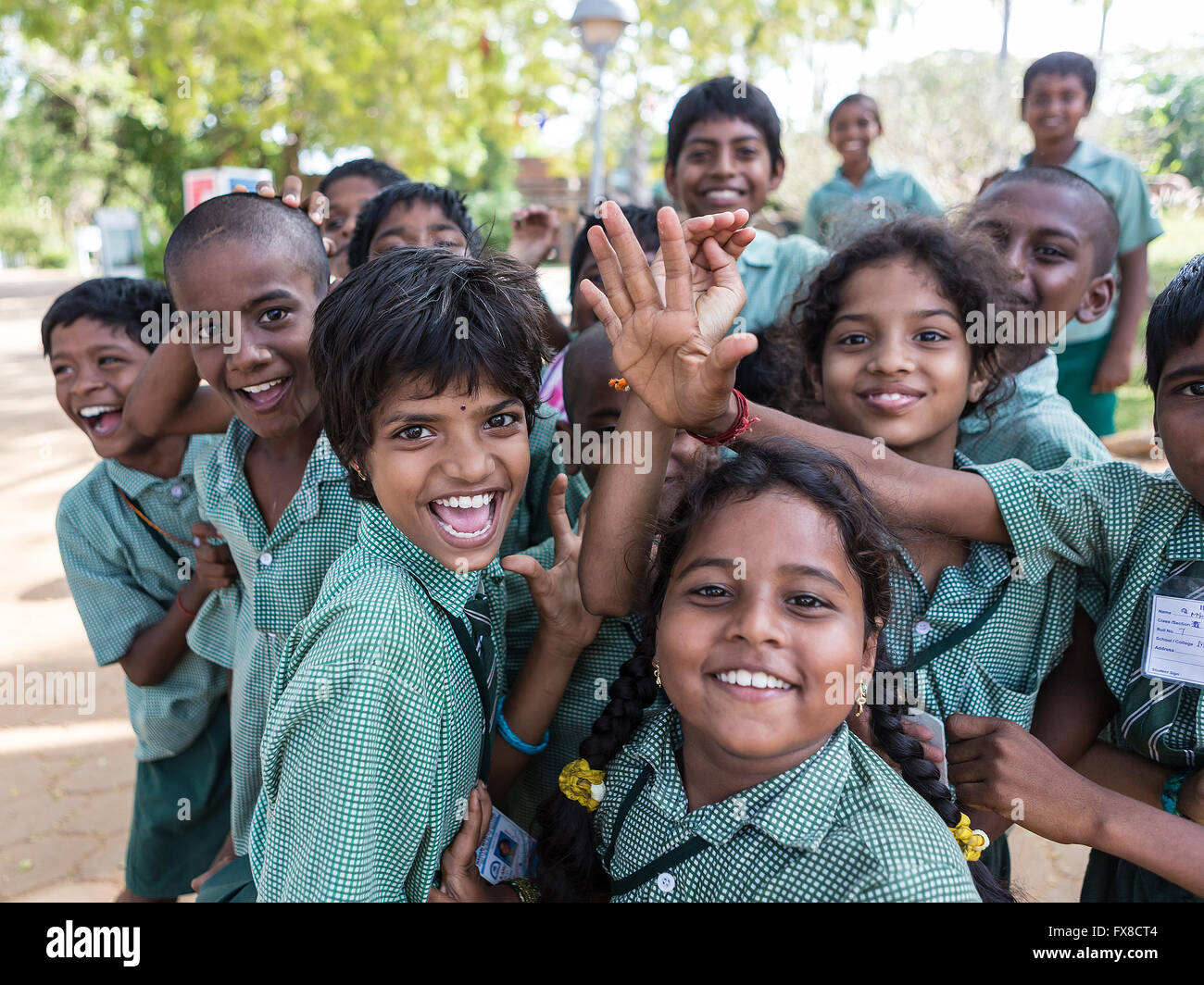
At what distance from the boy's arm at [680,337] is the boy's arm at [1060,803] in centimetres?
41

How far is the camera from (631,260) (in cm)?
154

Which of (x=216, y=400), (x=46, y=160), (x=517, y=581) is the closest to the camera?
(x=517, y=581)

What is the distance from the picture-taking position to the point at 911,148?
1120cm

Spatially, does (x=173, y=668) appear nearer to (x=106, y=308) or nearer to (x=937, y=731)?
(x=106, y=308)

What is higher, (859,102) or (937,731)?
(859,102)

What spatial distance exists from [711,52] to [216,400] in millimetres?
9756

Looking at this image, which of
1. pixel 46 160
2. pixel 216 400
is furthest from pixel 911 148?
pixel 46 160

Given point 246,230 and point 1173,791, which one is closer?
point 1173,791

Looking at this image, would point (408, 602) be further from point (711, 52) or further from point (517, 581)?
point (711, 52)

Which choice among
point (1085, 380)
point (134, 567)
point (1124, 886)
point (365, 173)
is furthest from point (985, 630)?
point (365, 173)

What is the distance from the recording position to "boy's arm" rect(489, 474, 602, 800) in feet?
5.79

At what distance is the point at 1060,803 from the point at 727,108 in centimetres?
252

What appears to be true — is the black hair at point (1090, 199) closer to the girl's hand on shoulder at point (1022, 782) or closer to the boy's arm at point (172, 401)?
the girl's hand on shoulder at point (1022, 782)
